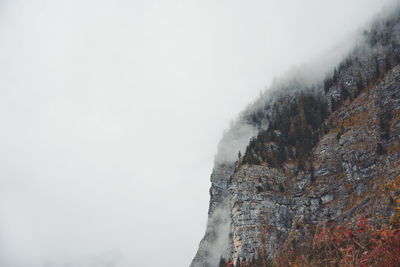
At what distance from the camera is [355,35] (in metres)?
132

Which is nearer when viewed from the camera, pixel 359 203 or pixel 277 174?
pixel 359 203

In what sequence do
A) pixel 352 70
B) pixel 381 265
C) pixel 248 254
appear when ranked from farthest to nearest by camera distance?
pixel 352 70
pixel 248 254
pixel 381 265

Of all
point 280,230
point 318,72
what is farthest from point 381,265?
point 318,72

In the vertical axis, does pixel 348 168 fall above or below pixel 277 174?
below

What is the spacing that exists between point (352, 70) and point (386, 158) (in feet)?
155

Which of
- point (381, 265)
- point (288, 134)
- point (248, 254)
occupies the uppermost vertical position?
point (288, 134)

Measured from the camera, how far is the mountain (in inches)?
2936

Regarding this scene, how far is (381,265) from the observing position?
11.2 metres

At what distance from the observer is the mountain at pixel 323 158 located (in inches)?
2936

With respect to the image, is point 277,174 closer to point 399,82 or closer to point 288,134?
point 288,134

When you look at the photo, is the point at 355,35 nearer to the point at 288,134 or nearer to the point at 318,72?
the point at 318,72

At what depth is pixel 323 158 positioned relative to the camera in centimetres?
9131

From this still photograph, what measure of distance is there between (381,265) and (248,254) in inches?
3147

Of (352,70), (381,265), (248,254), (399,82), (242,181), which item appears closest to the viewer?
(381,265)
